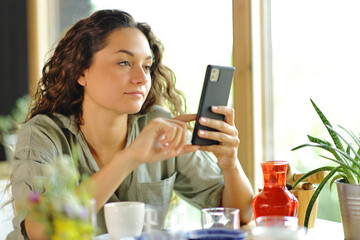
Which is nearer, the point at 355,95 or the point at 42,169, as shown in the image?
the point at 42,169

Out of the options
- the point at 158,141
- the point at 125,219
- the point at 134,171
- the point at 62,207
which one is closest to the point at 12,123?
the point at 134,171

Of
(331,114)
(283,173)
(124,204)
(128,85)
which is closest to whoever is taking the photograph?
(124,204)

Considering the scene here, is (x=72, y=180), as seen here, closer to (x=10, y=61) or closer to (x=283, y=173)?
(x=283, y=173)

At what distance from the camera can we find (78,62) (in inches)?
70.2

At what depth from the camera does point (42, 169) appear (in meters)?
1.49

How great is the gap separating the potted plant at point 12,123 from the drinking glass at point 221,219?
2251 mm

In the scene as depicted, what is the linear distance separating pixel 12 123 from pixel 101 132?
188cm

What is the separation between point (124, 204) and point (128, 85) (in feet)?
1.77

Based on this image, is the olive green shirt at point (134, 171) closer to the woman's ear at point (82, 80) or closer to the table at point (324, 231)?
the woman's ear at point (82, 80)

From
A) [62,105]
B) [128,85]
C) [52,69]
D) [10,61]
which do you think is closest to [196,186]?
[128,85]

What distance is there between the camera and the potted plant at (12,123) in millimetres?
3264

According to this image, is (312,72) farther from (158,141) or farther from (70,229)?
(70,229)

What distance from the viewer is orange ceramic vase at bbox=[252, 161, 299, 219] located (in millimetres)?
1311

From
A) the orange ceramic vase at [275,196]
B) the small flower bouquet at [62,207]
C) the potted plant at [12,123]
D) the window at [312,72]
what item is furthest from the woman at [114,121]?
the potted plant at [12,123]
